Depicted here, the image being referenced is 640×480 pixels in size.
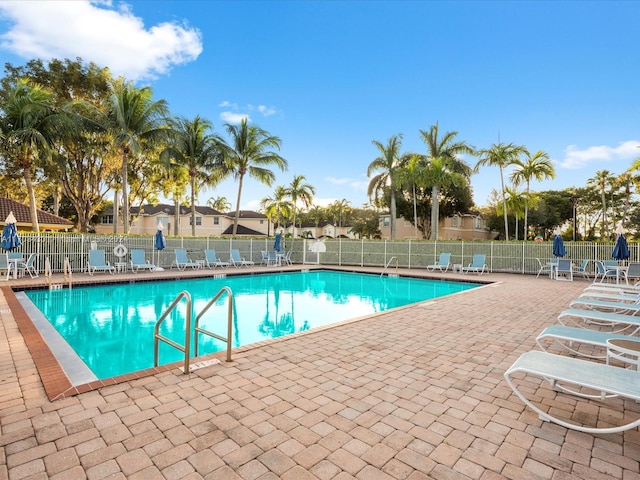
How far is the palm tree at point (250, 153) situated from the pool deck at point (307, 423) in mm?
21131

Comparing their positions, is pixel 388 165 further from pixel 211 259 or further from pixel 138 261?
pixel 138 261

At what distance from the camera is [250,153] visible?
24.9m

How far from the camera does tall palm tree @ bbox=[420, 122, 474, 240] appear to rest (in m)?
Answer: 24.7

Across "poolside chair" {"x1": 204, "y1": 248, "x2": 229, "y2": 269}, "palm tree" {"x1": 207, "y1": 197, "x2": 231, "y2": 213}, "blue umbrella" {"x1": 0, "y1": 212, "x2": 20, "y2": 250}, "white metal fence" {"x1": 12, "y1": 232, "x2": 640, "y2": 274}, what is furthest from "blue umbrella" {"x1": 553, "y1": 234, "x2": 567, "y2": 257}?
"palm tree" {"x1": 207, "y1": 197, "x2": 231, "y2": 213}

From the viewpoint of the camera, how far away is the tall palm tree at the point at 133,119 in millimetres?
18594

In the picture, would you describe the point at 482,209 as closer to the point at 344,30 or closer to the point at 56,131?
the point at 344,30

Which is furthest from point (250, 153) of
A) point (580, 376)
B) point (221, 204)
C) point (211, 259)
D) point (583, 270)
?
point (221, 204)

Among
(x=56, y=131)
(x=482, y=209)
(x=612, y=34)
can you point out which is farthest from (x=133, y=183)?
(x=482, y=209)

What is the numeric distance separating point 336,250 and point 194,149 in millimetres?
11600

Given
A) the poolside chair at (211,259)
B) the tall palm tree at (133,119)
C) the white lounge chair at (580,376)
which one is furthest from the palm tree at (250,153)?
the white lounge chair at (580,376)

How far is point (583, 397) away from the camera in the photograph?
11.0 feet

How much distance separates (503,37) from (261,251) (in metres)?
16.3

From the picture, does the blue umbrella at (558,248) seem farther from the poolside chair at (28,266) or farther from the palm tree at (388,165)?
the poolside chair at (28,266)

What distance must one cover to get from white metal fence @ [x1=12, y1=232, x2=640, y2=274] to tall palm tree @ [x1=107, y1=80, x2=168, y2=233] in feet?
11.4
